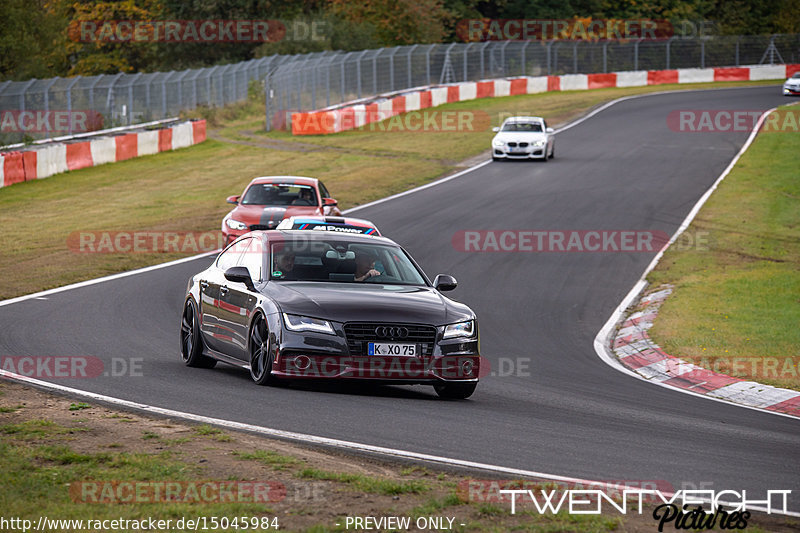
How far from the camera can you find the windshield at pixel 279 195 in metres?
22.2

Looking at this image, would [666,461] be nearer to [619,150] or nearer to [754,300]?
[754,300]

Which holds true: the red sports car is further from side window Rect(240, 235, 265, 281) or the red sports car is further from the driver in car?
side window Rect(240, 235, 265, 281)

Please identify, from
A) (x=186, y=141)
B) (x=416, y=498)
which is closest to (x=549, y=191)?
(x=186, y=141)

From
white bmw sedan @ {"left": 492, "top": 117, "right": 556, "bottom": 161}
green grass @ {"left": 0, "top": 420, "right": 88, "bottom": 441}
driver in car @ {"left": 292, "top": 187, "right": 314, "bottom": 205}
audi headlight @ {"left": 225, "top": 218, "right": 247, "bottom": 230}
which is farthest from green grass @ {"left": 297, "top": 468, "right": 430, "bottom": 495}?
white bmw sedan @ {"left": 492, "top": 117, "right": 556, "bottom": 161}

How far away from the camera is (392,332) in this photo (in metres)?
10.2

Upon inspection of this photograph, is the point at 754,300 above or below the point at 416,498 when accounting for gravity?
below

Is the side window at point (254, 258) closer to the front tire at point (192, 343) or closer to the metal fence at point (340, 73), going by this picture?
the front tire at point (192, 343)

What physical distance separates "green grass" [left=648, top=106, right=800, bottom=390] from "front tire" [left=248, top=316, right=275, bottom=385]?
573 cm

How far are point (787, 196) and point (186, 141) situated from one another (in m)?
23.2

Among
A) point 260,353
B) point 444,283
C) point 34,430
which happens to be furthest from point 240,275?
point 34,430

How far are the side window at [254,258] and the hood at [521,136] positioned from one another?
27.9 metres

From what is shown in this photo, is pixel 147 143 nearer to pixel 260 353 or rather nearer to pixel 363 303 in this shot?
pixel 260 353

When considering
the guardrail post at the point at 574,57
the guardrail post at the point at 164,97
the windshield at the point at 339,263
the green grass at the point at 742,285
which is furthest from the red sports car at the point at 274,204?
the guardrail post at the point at 574,57

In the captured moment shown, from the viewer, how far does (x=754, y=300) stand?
18.1 meters
